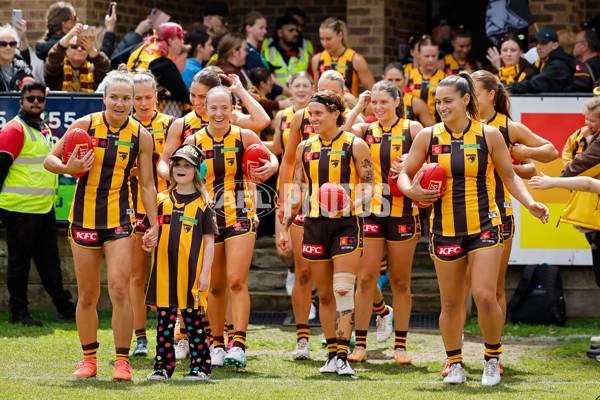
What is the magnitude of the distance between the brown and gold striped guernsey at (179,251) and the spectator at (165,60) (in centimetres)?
320

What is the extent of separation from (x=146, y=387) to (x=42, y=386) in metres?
0.71

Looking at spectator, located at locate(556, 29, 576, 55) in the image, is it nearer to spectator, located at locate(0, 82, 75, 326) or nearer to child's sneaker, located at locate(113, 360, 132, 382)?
spectator, located at locate(0, 82, 75, 326)

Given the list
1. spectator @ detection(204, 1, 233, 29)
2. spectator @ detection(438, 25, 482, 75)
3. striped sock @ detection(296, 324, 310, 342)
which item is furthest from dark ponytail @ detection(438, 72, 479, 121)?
spectator @ detection(204, 1, 233, 29)

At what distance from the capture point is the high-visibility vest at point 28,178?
939cm

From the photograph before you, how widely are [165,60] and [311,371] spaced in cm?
397

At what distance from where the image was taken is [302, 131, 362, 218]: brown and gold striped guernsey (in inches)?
287

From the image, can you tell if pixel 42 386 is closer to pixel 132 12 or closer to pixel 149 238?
pixel 149 238

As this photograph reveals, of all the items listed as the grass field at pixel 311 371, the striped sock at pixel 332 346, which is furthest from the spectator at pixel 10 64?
the striped sock at pixel 332 346

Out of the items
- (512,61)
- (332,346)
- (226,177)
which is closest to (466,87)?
(226,177)

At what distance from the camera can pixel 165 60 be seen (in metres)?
9.84

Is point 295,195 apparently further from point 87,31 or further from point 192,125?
point 87,31

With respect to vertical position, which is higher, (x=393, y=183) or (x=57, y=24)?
(x=57, y=24)

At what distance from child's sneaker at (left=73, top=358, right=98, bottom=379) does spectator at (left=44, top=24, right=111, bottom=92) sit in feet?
13.6

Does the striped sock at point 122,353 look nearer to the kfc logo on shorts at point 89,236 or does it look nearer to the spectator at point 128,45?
the kfc logo on shorts at point 89,236
